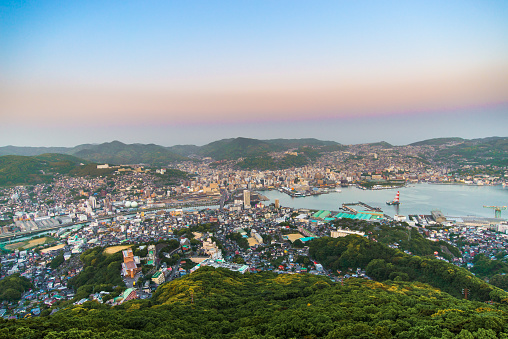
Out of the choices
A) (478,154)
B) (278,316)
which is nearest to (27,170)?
(278,316)

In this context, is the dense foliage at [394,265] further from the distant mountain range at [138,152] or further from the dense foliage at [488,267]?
the distant mountain range at [138,152]

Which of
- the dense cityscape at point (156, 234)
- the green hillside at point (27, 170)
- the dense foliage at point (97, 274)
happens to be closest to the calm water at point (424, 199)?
the dense cityscape at point (156, 234)

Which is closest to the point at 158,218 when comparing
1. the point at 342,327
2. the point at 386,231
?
the point at 386,231

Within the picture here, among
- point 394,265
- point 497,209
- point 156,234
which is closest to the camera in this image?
point 394,265

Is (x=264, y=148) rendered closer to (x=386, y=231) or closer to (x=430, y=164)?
(x=430, y=164)

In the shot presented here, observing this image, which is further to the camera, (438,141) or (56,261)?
(438,141)

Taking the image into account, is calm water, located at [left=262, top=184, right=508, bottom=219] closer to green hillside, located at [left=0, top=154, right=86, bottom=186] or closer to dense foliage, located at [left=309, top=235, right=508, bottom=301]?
dense foliage, located at [left=309, top=235, right=508, bottom=301]

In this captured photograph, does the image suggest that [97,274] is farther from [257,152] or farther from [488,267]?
[257,152]
